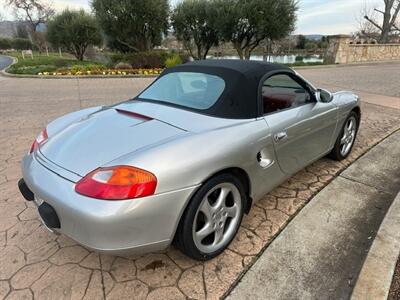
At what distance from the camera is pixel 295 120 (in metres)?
2.71

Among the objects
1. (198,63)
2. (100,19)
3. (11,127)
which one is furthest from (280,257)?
(100,19)

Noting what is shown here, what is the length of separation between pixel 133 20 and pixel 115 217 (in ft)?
53.9

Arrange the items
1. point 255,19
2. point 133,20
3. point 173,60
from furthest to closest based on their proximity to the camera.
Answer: point 255,19 < point 133,20 < point 173,60

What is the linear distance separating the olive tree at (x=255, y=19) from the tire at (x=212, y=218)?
16.1m

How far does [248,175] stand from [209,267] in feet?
2.38

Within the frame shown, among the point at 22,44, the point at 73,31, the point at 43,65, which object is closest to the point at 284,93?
the point at 43,65

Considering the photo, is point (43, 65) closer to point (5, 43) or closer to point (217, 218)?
point (217, 218)

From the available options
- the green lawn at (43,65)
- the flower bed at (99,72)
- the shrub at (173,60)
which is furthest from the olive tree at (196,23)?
the green lawn at (43,65)

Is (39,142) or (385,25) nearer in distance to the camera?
(39,142)

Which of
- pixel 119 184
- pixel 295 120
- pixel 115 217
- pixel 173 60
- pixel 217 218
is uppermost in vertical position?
pixel 173 60

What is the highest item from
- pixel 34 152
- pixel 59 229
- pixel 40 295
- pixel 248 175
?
pixel 34 152

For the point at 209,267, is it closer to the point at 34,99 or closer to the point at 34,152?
the point at 34,152

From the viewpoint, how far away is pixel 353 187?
3250 millimetres

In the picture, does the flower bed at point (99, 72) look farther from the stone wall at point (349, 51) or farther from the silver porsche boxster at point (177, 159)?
the stone wall at point (349, 51)
